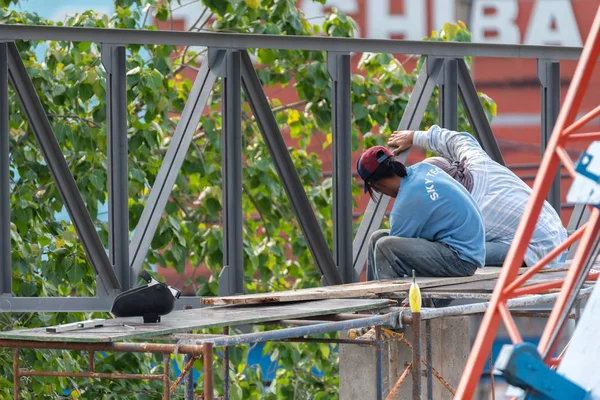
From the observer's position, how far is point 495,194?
8.55m

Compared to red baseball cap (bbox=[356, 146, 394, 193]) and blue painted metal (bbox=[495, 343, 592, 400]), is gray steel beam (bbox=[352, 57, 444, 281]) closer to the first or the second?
red baseball cap (bbox=[356, 146, 394, 193])

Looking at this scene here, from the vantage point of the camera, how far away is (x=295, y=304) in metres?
6.75

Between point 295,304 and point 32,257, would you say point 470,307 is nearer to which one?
point 295,304

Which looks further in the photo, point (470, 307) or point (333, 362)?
point (333, 362)

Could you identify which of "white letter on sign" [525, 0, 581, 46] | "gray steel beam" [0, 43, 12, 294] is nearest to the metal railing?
"gray steel beam" [0, 43, 12, 294]

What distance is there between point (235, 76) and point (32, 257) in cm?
293

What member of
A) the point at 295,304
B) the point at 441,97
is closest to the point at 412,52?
the point at 441,97

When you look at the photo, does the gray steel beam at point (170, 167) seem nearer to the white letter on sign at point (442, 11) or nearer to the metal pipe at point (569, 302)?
the metal pipe at point (569, 302)

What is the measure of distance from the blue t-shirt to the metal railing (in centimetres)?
90

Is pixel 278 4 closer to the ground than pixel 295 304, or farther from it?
farther from it

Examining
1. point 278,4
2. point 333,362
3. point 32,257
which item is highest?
point 278,4

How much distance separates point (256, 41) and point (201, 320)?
286 cm

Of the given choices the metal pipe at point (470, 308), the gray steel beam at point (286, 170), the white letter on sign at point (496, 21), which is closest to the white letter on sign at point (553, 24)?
the white letter on sign at point (496, 21)

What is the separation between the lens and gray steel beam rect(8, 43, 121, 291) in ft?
25.7
